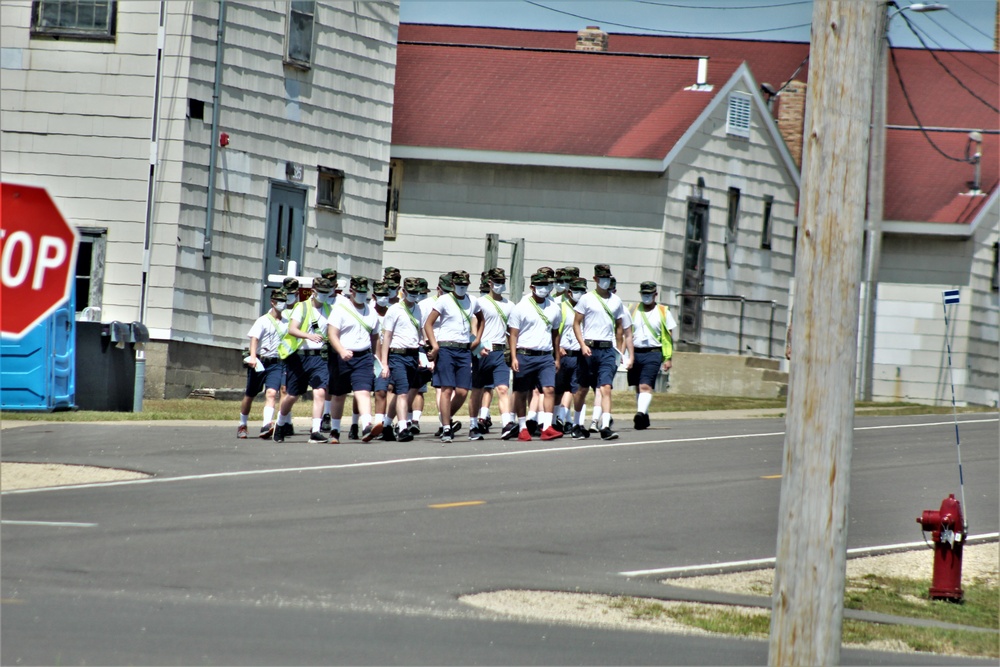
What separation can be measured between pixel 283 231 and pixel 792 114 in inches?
601

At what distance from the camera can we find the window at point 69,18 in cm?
2359

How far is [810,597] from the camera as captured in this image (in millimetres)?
7891

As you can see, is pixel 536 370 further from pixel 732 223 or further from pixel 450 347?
pixel 732 223

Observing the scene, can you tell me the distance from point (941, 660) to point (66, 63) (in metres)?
17.8

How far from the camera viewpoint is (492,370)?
19.0m

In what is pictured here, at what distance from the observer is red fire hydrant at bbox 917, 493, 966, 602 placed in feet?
38.0

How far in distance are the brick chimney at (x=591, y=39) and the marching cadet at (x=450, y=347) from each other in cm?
1931

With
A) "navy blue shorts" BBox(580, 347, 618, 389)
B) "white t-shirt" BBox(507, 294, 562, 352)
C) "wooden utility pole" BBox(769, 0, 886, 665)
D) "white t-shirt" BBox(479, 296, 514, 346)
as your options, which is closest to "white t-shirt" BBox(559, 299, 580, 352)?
"navy blue shorts" BBox(580, 347, 618, 389)

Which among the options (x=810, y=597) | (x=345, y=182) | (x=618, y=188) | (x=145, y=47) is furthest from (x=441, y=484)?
(x=618, y=188)

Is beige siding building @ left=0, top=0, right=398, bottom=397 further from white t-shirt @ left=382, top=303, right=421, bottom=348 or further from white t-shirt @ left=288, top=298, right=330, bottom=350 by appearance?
white t-shirt @ left=382, top=303, right=421, bottom=348

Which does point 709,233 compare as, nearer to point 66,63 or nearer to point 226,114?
point 226,114

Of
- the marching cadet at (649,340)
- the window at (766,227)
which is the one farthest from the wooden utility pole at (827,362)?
the window at (766,227)

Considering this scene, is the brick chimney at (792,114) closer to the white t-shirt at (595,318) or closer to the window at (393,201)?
the window at (393,201)

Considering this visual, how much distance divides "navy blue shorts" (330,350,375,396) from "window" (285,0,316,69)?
905 cm
